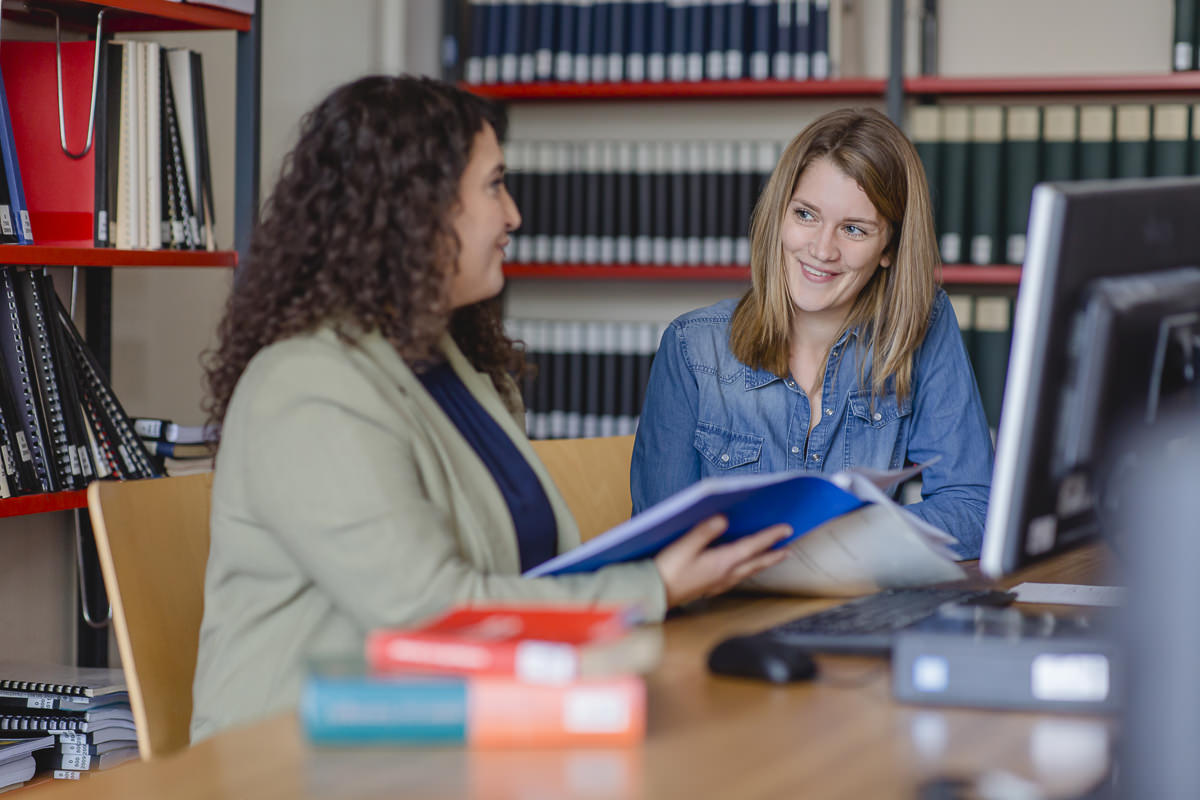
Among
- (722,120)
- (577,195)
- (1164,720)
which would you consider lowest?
(1164,720)

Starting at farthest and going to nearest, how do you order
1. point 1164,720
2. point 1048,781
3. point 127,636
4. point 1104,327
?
1. point 127,636
2. point 1104,327
3. point 1048,781
4. point 1164,720

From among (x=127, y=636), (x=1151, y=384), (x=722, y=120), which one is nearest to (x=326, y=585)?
(x=127, y=636)

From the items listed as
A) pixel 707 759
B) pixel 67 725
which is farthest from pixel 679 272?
pixel 707 759

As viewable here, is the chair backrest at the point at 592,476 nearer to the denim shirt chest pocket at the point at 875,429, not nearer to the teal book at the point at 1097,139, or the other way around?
the denim shirt chest pocket at the point at 875,429

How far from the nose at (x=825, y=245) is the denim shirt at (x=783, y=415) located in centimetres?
13

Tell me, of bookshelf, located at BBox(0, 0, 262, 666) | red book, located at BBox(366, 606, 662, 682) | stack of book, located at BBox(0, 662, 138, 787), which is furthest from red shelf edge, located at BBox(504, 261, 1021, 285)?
red book, located at BBox(366, 606, 662, 682)

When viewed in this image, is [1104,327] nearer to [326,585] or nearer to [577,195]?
[326,585]

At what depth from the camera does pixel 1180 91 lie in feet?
9.89

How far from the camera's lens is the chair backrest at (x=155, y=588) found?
127 cm

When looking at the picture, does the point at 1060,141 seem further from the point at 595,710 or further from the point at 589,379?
the point at 595,710

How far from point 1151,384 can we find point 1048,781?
32cm

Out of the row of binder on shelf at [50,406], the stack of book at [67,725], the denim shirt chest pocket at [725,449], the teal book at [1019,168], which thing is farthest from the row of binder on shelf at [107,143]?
the teal book at [1019,168]

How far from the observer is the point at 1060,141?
2.95 meters

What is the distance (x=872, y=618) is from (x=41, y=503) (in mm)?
1257
